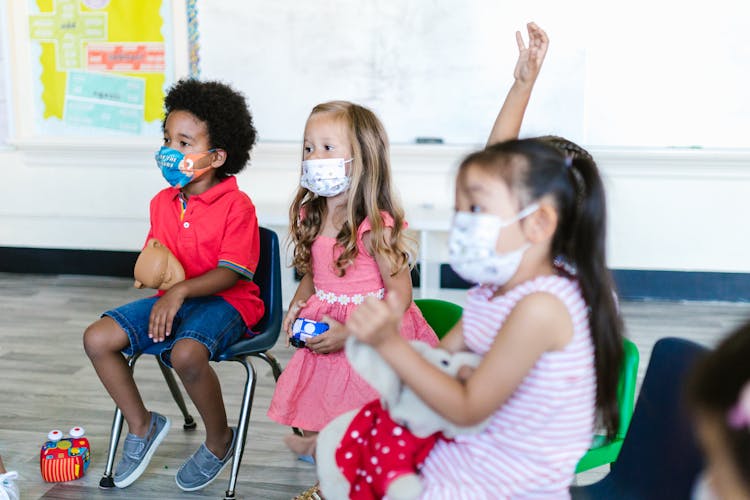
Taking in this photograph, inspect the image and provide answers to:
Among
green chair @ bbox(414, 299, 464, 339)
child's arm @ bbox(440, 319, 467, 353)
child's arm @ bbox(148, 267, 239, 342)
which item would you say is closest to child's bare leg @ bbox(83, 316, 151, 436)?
child's arm @ bbox(148, 267, 239, 342)

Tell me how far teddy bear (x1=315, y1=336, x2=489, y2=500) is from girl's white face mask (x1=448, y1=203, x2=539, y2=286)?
0.42ft

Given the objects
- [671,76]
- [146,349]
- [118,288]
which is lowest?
[118,288]

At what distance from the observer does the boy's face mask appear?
2256 mm

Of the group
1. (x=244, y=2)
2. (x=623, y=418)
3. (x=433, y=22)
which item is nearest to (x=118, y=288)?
(x=244, y=2)

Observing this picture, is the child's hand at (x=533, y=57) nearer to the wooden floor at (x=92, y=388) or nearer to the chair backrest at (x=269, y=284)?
the wooden floor at (x=92, y=388)

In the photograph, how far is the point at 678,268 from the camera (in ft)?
14.0

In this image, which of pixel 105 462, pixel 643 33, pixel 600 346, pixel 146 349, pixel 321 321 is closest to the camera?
pixel 600 346

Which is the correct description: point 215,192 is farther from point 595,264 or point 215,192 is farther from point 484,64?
point 484,64

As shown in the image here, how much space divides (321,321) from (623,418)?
77 cm

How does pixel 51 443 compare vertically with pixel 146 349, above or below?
below

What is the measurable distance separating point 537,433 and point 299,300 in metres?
1.04

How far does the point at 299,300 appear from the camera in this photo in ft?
6.75

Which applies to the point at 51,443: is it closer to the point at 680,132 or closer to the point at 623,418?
the point at 623,418

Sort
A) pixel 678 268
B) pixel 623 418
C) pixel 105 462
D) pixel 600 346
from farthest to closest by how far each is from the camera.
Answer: pixel 678 268 < pixel 105 462 < pixel 623 418 < pixel 600 346
